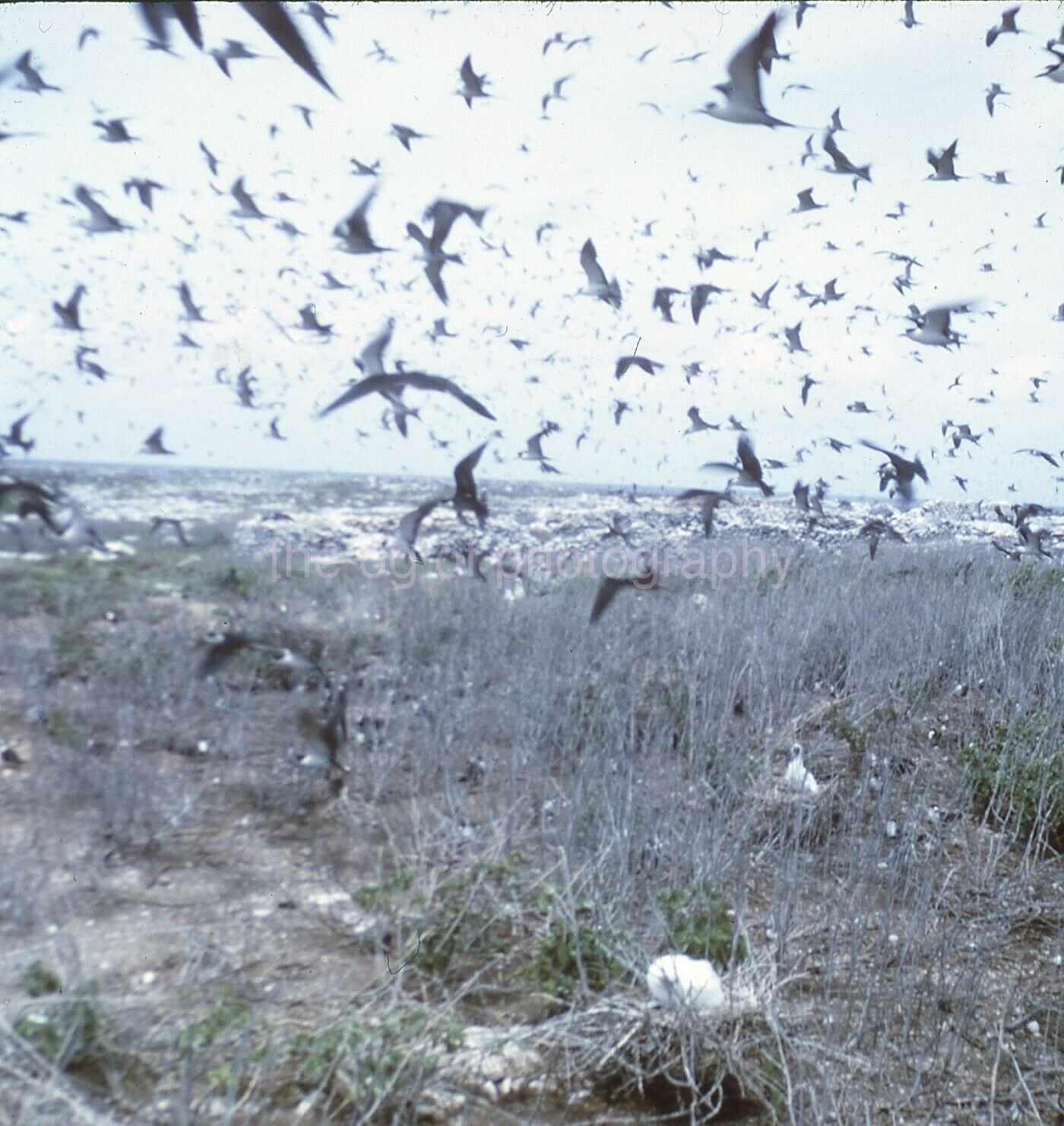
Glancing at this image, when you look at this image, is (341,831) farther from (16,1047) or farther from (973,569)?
(973,569)

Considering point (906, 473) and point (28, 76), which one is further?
point (906, 473)

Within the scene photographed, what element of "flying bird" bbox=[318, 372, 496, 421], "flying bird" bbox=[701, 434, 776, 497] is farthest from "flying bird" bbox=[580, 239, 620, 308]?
"flying bird" bbox=[318, 372, 496, 421]

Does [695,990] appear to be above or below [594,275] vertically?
below

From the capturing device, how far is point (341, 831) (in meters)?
2.32

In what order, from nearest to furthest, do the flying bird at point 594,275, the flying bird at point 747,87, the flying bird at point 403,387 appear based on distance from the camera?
the flying bird at point 403,387, the flying bird at point 747,87, the flying bird at point 594,275

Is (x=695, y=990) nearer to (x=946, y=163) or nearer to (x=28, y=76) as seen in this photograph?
(x=28, y=76)

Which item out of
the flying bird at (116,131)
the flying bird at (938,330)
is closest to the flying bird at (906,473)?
the flying bird at (938,330)

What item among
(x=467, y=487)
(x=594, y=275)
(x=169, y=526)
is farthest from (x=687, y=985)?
(x=594, y=275)

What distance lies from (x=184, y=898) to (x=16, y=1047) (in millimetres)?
479

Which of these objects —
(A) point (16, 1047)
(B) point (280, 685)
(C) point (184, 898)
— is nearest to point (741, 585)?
(B) point (280, 685)

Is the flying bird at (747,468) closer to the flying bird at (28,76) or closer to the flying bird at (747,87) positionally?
the flying bird at (747,87)

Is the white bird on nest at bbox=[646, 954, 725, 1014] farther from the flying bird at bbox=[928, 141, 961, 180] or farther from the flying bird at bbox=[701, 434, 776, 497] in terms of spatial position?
the flying bird at bbox=[928, 141, 961, 180]

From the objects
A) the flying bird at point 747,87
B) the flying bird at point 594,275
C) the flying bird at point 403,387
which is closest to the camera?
the flying bird at point 403,387

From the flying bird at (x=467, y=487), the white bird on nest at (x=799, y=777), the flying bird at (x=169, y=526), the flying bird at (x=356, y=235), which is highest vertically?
the flying bird at (x=356, y=235)
